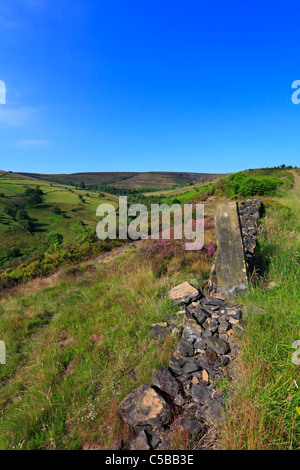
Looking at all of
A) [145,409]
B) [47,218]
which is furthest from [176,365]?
[47,218]

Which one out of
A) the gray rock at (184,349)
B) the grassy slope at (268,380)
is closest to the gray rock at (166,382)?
the gray rock at (184,349)

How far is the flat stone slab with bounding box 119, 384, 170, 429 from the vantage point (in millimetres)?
2281

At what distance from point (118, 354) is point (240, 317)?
7.20 ft

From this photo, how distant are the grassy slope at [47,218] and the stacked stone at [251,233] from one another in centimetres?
4249

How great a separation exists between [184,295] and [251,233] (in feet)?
15.5

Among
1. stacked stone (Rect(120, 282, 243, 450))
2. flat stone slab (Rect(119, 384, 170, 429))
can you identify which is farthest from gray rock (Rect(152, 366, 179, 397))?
flat stone slab (Rect(119, 384, 170, 429))

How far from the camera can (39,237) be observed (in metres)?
59.2

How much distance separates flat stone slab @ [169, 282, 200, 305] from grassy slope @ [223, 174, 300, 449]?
103 cm

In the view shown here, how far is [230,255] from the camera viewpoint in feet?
14.2

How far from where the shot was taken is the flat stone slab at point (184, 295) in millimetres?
4168

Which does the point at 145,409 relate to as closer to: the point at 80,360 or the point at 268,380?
the point at 268,380

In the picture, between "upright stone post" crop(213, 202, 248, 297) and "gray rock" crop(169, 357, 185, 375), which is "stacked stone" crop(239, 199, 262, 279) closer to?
"upright stone post" crop(213, 202, 248, 297)

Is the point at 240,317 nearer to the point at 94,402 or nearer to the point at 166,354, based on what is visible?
the point at 166,354

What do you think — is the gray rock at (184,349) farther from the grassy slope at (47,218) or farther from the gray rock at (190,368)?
the grassy slope at (47,218)
